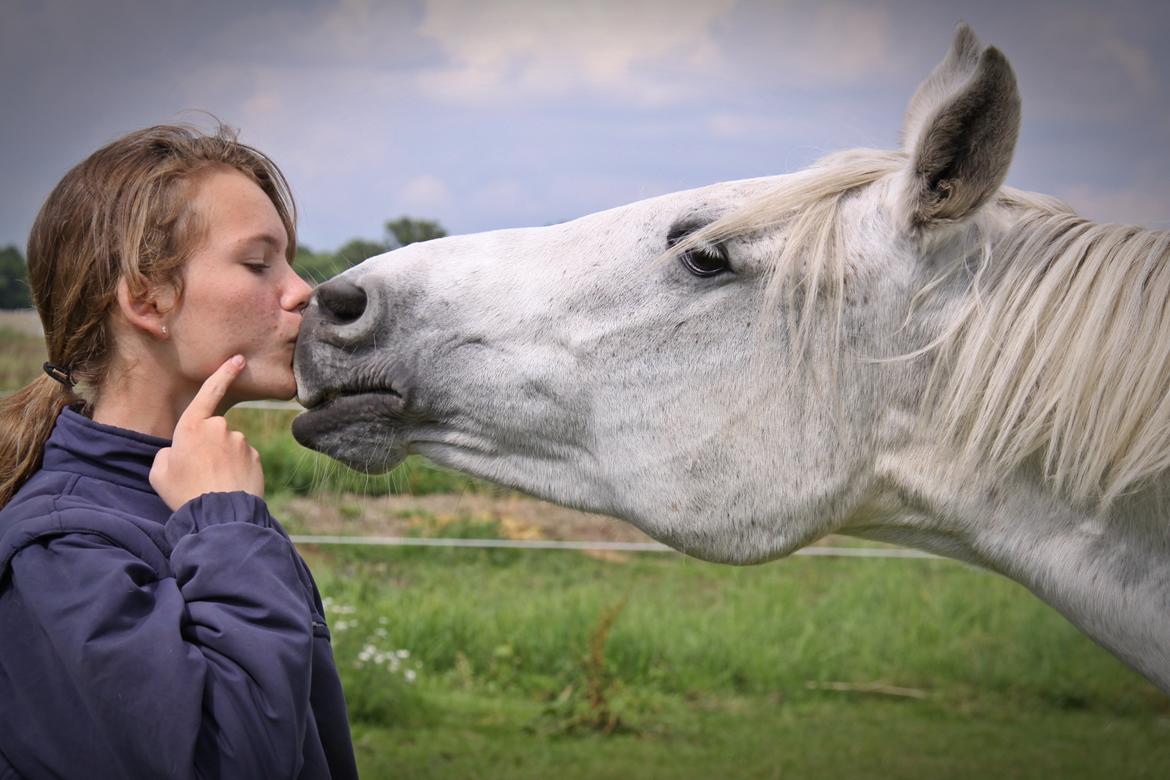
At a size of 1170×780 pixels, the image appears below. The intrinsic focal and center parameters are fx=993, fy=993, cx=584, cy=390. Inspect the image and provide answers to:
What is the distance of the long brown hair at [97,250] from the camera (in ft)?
4.48

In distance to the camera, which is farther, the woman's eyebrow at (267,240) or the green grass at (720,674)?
the green grass at (720,674)

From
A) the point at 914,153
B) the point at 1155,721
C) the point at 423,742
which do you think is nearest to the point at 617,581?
the point at 423,742

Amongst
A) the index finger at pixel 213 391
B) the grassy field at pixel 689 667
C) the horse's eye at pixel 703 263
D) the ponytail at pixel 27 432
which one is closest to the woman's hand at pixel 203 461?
the index finger at pixel 213 391

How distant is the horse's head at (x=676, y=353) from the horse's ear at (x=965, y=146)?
4 centimetres

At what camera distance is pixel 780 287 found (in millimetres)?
1628

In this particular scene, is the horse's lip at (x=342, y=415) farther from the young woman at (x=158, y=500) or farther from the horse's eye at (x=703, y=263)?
the horse's eye at (x=703, y=263)

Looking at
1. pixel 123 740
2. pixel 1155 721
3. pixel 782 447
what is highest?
pixel 782 447

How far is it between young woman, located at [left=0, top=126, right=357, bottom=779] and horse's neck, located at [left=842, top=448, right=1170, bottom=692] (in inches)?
38.5

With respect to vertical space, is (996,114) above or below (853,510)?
above

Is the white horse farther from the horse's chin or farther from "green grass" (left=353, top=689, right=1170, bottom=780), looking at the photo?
"green grass" (left=353, top=689, right=1170, bottom=780)

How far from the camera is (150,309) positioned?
139 centimetres

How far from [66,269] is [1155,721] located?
4840 mm

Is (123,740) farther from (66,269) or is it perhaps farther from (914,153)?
(914,153)

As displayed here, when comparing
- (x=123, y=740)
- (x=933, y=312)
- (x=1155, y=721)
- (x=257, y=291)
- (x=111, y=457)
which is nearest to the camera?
(x=123, y=740)
